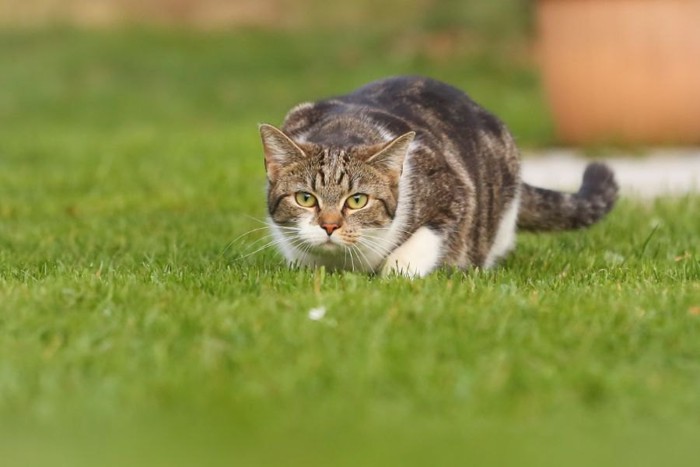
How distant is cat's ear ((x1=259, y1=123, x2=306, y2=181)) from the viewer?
552 centimetres

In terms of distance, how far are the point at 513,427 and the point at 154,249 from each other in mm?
3433

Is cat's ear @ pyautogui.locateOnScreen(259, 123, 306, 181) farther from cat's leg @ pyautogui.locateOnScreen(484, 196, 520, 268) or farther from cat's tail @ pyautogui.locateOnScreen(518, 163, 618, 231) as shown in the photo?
cat's tail @ pyautogui.locateOnScreen(518, 163, 618, 231)

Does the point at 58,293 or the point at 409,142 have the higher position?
the point at 409,142

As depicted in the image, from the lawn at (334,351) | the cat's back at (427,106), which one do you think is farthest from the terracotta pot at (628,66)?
the cat's back at (427,106)

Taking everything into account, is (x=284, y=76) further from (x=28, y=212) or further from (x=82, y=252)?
(x=82, y=252)

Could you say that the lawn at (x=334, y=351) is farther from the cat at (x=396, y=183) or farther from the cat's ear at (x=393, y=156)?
the cat's ear at (x=393, y=156)

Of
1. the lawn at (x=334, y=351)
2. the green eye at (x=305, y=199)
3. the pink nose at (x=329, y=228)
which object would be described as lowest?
the lawn at (x=334, y=351)

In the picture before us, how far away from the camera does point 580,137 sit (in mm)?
12188

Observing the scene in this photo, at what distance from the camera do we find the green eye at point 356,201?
5.54 m

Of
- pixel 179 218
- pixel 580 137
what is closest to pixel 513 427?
pixel 179 218

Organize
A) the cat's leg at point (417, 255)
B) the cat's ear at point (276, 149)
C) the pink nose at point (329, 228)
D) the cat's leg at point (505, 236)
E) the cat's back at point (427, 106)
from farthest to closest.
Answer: the cat's leg at point (505, 236) → the cat's back at point (427, 106) → the cat's leg at point (417, 255) → the cat's ear at point (276, 149) → the pink nose at point (329, 228)

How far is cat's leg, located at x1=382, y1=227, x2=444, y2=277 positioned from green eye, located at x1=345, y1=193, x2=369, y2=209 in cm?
27

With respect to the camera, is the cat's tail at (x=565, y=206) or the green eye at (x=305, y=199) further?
the cat's tail at (x=565, y=206)

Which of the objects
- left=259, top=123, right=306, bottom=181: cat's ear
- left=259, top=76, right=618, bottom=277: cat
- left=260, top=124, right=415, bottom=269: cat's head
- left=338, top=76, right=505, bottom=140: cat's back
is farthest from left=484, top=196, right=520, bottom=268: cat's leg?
left=259, top=123, right=306, bottom=181: cat's ear
